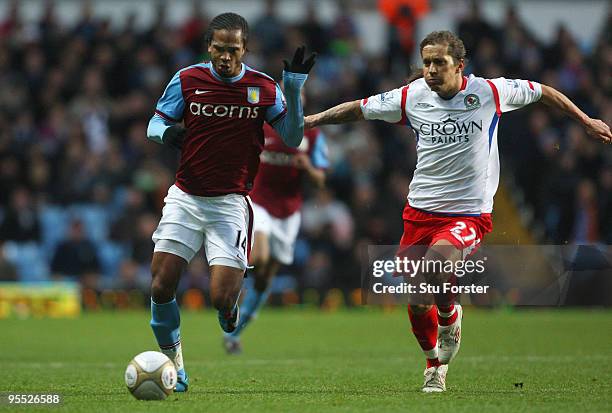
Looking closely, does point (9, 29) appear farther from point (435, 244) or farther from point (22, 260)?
point (435, 244)

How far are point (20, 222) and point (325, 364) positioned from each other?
9.97 m

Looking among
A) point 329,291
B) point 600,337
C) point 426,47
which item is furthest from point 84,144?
point 426,47

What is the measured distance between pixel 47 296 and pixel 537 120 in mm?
8593

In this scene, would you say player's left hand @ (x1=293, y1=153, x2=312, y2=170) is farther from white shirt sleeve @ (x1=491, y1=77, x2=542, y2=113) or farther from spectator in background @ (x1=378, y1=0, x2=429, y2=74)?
spectator in background @ (x1=378, y1=0, x2=429, y2=74)

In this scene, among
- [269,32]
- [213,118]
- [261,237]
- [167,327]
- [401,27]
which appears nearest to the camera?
[167,327]

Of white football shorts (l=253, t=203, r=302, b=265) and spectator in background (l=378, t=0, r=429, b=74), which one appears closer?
white football shorts (l=253, t=203, r=302, b=265)

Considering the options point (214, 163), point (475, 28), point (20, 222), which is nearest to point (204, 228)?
point (214, 163)

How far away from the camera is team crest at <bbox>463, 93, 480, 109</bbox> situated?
8750 millimetres

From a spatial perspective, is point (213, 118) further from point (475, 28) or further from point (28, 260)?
point (475, 28)

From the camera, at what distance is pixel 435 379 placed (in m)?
8.63

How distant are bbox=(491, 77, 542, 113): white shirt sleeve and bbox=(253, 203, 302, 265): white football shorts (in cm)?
480

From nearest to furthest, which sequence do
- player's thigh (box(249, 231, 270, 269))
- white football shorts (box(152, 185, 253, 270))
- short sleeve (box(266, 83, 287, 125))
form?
1. white football shorts (box(152, 185, 253, 270))
2. short sleeve (box(266, 83, 287, 125))
3. player's thigh (box(249, 231, 270, 269))

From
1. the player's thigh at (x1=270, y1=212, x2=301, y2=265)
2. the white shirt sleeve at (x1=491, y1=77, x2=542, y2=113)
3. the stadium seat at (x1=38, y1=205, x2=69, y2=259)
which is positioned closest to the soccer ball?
the white shirt sleeve at (x1=491, y1=77, x2=542, y2=113)

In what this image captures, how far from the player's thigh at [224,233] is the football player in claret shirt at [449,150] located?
86cm
